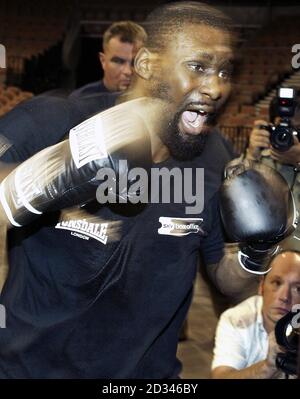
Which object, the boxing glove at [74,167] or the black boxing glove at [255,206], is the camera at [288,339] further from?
the boxing glove at [74,167]

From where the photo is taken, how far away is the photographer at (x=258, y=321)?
Answer: 2.13 m

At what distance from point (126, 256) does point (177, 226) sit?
130 millimetres

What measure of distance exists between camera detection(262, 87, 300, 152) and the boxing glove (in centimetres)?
104

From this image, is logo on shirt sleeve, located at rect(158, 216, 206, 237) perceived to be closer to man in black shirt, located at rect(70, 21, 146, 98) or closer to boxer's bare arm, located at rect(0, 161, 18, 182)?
boxer's bare arm, located at rect(0, 161, 18, 182)

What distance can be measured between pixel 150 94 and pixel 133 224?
0.28 metres

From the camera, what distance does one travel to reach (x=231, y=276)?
1.67m

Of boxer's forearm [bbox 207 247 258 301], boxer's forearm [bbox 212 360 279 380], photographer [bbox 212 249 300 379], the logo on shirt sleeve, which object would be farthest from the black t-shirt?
photographer [bbox 212 249 300 379]

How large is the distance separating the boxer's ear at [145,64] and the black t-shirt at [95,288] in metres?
0.10

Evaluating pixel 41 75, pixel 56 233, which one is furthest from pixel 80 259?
pixel 41 75

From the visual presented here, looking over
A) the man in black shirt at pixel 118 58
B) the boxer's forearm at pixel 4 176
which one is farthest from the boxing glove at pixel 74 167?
the man in black shirt at pixel 118 58

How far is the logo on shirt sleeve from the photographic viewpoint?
5.03 ft

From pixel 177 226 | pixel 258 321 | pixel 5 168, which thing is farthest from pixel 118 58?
pixel 5 168

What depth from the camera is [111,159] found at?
120cm

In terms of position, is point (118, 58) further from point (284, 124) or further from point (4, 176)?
point (4, 176)
